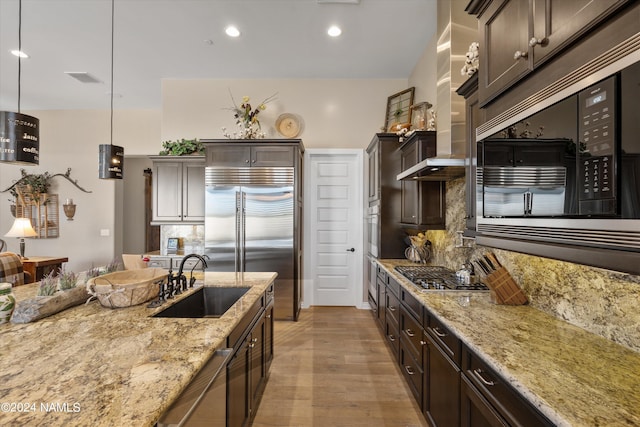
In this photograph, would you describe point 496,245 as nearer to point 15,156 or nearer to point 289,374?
point 289,374

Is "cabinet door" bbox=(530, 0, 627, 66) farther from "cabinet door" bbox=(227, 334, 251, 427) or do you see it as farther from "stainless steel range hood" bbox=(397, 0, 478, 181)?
"cabinet door" bbox=(227, 334, 251, 427)

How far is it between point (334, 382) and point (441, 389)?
121 cm

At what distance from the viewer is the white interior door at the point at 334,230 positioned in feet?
15.5

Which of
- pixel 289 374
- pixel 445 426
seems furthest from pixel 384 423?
pixel 289 374

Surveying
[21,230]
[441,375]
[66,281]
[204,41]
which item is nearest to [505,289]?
[441,375]

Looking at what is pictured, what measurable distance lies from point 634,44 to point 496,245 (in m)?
0.91

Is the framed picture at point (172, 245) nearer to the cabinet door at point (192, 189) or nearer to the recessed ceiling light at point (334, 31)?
the cabinet door at point (192, 189)

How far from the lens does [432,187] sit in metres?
3.26

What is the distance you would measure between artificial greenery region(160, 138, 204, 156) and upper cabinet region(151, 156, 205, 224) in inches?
4.2

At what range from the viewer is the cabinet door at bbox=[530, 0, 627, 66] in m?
0.90

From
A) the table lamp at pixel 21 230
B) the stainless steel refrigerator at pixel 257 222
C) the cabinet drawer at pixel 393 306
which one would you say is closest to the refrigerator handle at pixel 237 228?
the stainless steel refrigerator at pixel 257 222

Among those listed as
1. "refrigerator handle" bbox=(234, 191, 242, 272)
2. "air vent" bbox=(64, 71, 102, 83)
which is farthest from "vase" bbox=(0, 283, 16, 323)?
"air vent" bbox=(64, 71, 102, 83)

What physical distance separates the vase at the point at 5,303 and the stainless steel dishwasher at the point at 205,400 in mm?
1022

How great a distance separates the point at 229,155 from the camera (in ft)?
13.7
